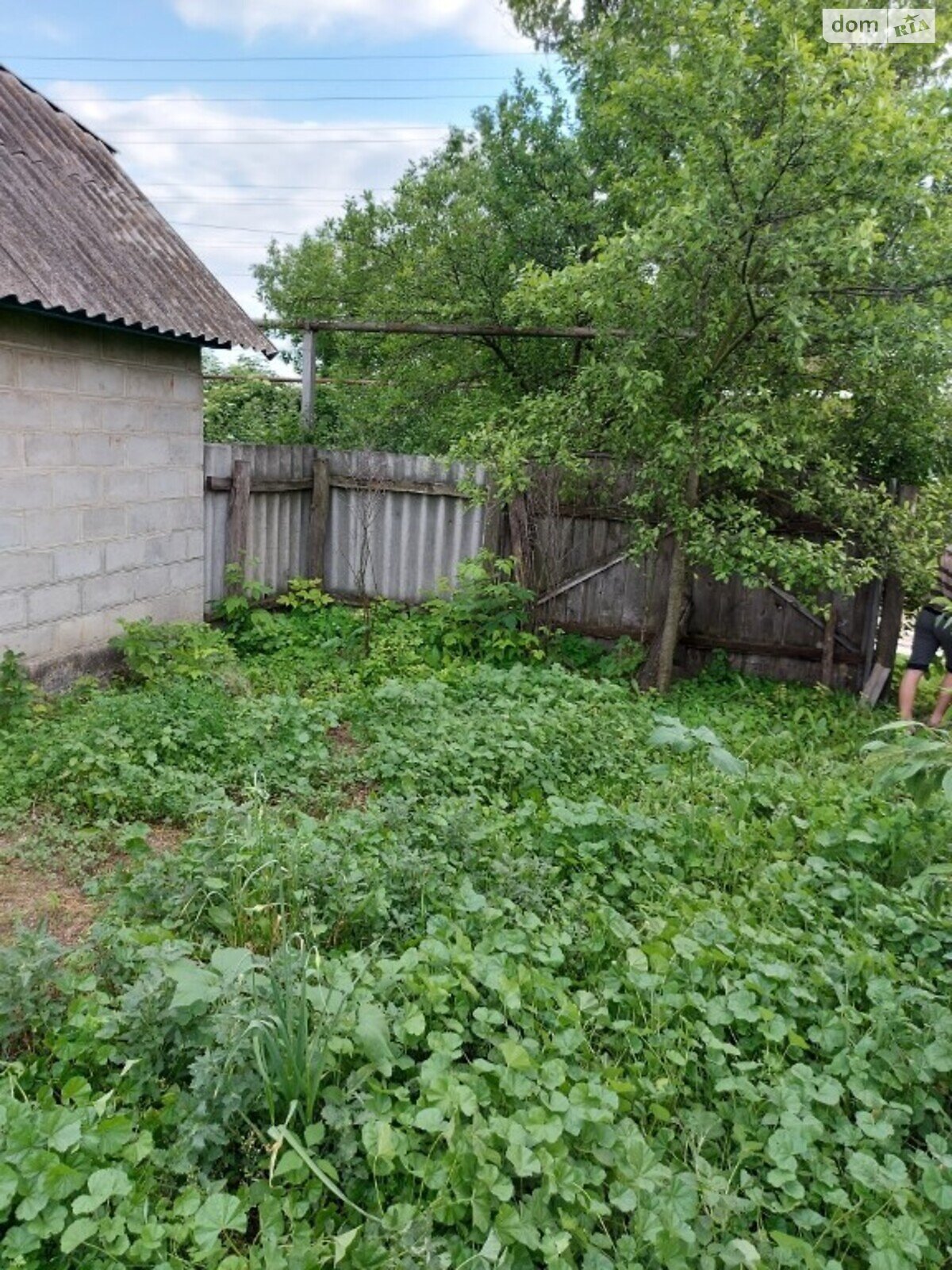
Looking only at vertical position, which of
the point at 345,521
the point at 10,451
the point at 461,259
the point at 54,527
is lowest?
the point at 345,521

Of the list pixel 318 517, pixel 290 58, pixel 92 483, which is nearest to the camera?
pixel 92 483

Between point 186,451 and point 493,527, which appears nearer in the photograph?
point 186,451

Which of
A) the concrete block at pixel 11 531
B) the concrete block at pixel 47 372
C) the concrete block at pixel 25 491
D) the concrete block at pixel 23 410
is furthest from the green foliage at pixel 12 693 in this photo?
the concrete block at pixel 47 372

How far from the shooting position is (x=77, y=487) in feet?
17.1

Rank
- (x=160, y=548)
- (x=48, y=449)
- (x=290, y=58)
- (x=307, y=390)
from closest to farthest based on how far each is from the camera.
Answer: (x=48, y=449) < (x=160, y=548) < (x=307, y=390) < (x=290, y=58)

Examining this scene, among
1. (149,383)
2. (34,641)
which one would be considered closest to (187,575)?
(149,383)

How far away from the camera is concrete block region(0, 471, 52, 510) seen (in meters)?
4.71

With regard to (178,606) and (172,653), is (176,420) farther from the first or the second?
(172,653)

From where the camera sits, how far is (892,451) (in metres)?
6.27

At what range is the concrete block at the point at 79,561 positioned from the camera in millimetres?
5152

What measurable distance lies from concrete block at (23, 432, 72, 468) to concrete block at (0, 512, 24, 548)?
303mm

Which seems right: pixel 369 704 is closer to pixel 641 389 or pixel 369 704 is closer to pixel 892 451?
pixel 641 389

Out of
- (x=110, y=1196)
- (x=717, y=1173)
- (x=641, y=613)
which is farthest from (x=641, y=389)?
(x=110, y=1196)

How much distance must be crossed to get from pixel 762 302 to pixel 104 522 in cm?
424
